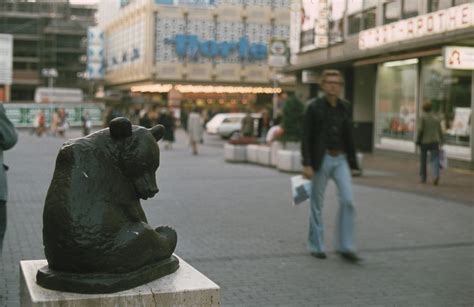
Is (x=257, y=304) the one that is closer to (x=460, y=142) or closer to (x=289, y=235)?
(x=289, y=235)

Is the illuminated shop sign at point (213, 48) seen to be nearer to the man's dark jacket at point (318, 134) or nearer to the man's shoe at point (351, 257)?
the man's dark jacket at point (318, 134)

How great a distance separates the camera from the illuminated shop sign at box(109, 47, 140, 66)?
61.0 metres

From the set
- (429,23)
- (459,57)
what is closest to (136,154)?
(459,57)

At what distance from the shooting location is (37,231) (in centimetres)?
870

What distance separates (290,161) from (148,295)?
1479 centimetres

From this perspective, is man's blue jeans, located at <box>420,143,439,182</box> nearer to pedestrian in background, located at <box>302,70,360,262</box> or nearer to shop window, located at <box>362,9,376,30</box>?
pedestrian in background, located at <box>302,70,360,262</box>

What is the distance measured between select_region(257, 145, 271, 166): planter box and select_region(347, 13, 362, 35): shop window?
7941 millimetres

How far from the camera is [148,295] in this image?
347 centimetres

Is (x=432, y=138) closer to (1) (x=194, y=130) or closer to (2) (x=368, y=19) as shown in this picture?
(2) (x=368, y=19)

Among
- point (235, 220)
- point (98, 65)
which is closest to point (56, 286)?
point (235, 220)

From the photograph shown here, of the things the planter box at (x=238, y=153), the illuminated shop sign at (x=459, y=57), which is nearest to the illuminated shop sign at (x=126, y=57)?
the planter box at (x=238, y=153)

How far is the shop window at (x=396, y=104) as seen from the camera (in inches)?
952

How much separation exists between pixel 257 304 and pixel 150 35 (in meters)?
53.8

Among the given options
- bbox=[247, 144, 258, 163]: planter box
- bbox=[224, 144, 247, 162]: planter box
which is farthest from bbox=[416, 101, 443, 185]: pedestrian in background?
bbox=[224, 144, 247, 162]: planter box
